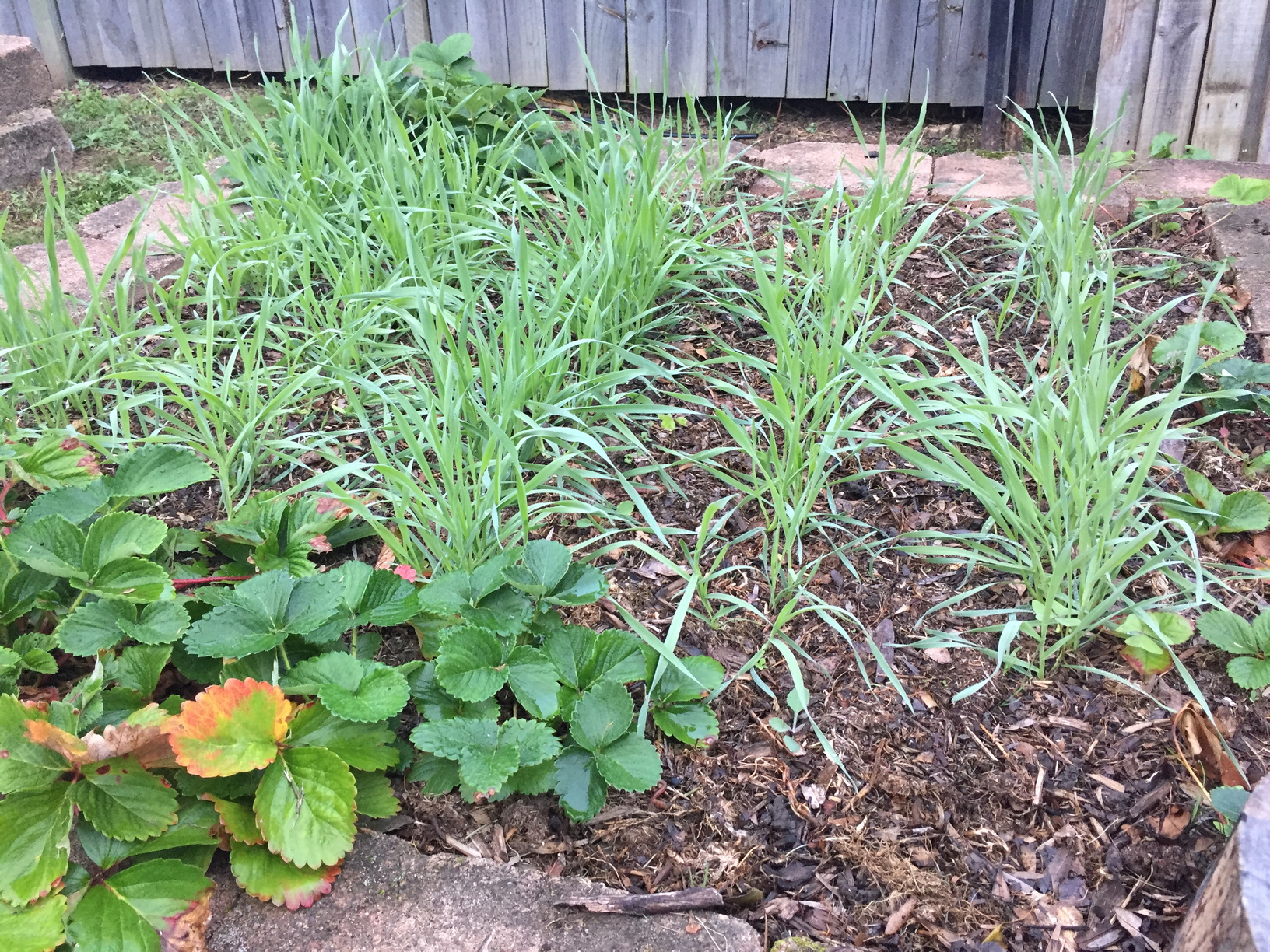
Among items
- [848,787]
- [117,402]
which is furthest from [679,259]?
[848,787]

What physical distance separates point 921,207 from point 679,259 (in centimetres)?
82

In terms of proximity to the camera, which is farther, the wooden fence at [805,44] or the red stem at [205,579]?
the wooden fence at [805,44]

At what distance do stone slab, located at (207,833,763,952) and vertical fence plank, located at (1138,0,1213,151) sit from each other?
11.0ft

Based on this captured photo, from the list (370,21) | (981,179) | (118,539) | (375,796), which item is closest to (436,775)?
(375,796)

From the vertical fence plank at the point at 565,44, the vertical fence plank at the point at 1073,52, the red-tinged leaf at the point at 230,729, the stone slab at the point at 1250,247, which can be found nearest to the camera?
the red-tinged leaf at the point at 230,729

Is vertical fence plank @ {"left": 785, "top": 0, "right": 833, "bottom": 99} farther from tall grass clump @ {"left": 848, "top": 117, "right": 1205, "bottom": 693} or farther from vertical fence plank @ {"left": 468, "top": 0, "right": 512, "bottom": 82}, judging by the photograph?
tall grass clump @ {"left": 848, "top": 117, "right": 1205, "bottom": 693}

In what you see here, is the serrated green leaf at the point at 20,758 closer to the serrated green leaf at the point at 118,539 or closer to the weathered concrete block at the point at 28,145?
the serrated green leaf at the point at 118,539

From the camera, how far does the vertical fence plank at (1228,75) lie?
3.07 m

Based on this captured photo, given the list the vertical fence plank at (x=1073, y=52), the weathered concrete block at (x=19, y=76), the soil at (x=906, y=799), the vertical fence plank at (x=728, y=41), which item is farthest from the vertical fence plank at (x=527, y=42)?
the soil at (x=906, y=799)

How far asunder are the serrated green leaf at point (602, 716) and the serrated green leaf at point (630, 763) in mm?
11

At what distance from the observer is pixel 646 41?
4.24 meters

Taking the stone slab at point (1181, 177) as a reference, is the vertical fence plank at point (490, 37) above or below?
above

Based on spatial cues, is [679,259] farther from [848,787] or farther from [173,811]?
[173,811]

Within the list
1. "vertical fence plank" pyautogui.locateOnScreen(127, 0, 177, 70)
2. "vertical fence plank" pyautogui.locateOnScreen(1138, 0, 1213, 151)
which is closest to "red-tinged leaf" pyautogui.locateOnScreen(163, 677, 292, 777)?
"vertical fence plank" pyautogui.locateOnScreen(1138, 0, 1213, 151)
